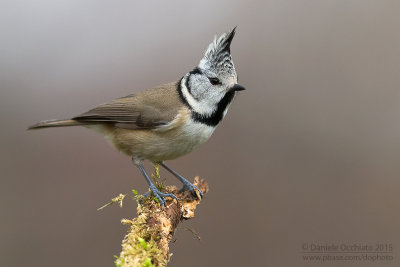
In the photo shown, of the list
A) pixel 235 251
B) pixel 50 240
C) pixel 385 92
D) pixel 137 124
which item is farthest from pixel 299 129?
pixel 50 240

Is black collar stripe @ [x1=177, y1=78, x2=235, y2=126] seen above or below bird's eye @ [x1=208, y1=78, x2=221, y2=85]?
below

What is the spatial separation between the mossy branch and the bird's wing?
927 mm

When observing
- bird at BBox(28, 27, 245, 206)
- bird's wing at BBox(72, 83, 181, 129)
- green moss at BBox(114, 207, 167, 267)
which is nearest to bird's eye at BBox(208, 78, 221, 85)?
bird at BBox(28, 27, 245, 206)

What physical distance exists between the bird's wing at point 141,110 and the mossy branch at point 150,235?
3.04ft

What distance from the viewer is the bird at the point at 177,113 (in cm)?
387

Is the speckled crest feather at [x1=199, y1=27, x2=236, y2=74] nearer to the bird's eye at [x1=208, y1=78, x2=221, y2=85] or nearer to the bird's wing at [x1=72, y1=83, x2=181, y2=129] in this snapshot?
the bird's eye at [x1=208, y1=78, x2=221, y2=85]

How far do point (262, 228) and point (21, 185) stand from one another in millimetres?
2876

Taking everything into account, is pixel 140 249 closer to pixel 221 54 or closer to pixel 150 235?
pixel 150 235

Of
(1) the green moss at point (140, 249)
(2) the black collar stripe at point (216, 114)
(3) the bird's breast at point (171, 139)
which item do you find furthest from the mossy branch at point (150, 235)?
(2) the black collar stripe at point (216, 114)

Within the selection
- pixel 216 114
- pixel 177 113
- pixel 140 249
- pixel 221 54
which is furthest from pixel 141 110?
pixel 140 249

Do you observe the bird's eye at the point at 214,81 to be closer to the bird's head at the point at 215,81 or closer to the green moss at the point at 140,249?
the bird's head at the point at 215,81

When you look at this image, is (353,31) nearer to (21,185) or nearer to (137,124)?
(137,124)

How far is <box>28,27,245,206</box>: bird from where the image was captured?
3867 mm

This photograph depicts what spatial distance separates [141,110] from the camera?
4141 millimetres
